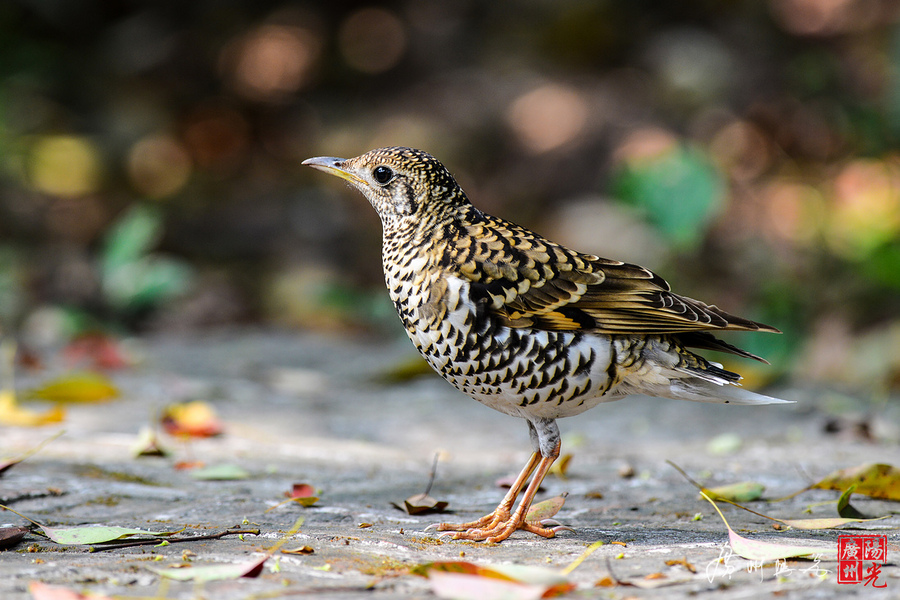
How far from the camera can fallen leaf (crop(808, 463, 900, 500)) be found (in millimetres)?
3555

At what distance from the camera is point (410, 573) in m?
2.49

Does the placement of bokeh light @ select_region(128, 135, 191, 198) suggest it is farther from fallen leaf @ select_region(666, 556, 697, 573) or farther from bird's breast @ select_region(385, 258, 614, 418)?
fallen leaf @ select_region(666, 556, 697, 573)

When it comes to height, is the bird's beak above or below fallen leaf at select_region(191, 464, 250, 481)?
above

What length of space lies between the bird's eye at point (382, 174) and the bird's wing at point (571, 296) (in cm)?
51

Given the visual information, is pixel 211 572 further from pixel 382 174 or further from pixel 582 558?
pixel 382 174

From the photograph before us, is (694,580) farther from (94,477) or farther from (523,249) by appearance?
(94,477)

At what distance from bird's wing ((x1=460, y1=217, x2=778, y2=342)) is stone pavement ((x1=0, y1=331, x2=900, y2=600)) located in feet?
2.40

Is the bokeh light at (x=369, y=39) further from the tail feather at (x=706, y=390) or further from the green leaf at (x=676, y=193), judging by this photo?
the tail feather at (x=706, y=390)

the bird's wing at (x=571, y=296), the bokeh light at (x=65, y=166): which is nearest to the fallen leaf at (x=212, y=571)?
the bird's wing at (x=571, y=296)

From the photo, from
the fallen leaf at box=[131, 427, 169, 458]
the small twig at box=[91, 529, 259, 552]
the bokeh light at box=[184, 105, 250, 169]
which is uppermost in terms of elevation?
the bokeh light at box=[184, 105, 250, 169]

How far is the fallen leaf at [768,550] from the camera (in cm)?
264

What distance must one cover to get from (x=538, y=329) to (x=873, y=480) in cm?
148

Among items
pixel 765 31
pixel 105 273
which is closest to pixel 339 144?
pixel 105 273

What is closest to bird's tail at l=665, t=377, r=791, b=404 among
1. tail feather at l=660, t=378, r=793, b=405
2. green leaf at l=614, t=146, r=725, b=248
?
tail feather at l=660, t=378, r=793, b=405
